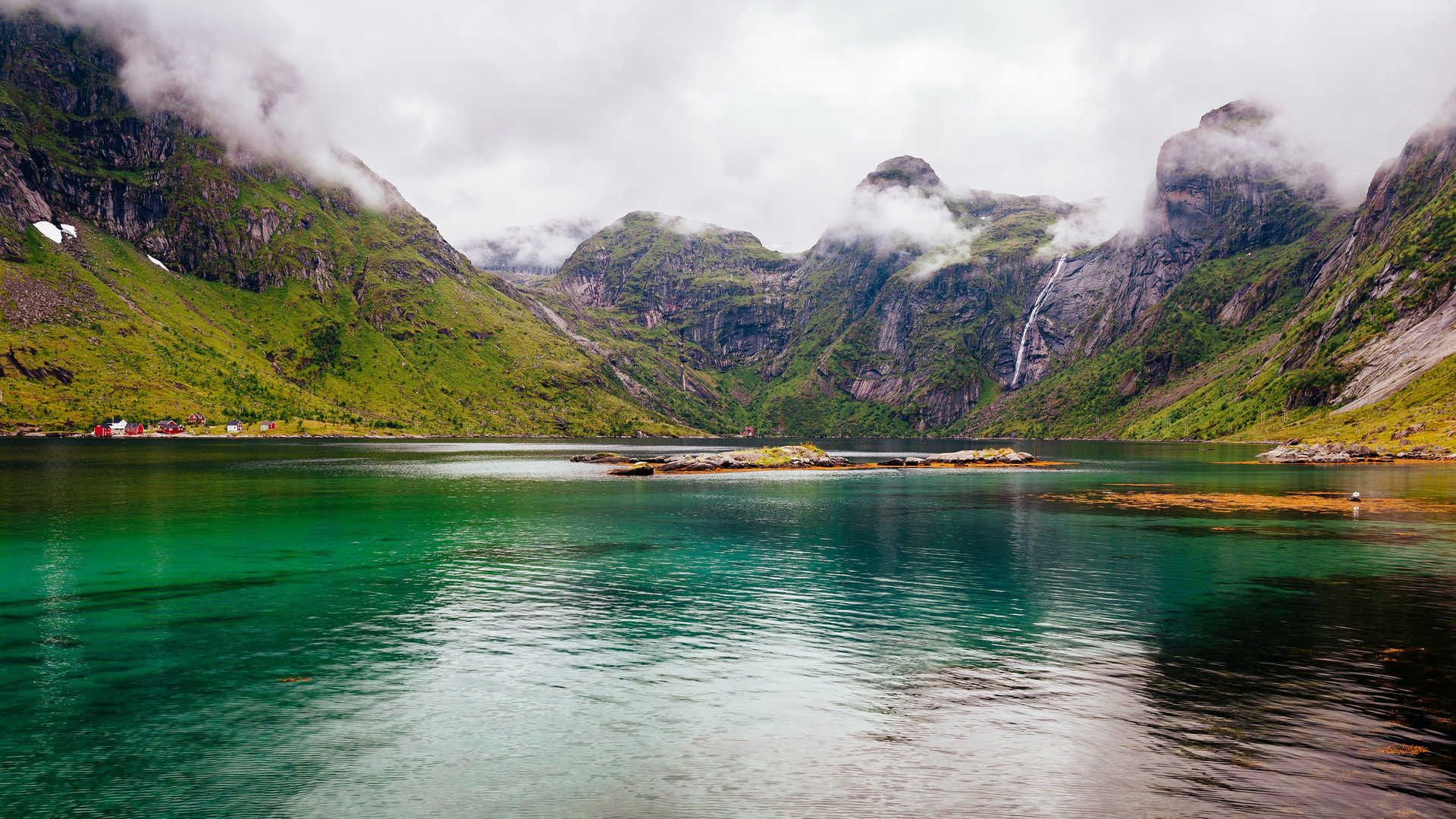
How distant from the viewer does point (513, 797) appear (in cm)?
1789

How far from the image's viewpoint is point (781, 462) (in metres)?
170

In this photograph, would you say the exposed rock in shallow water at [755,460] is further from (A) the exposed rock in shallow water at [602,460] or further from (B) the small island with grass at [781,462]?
(A) the exposed rock in shallow water at [602,460]

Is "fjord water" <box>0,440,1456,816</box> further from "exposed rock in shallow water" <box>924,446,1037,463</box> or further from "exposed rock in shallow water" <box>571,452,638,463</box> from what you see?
"exposed rock in shallow water" <box>924,446,1037,463</box>

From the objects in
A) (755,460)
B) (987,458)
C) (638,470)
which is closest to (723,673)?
(638,470)

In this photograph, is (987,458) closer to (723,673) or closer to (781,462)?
(781,462)

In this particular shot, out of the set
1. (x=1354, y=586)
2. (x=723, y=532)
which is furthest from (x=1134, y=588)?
(x=723, y=532)

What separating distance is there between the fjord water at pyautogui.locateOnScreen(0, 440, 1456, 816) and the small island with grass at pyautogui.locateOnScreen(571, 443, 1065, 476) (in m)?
91.7

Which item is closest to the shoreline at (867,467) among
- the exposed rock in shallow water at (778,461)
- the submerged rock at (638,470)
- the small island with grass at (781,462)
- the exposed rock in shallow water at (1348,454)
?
the small island with grass at (781,462)

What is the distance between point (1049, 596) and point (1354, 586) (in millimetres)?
17714

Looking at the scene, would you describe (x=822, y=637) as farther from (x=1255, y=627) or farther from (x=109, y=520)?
(x=109, y=520)

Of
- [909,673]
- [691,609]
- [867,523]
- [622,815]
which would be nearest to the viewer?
[622,815]

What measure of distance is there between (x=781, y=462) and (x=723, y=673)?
142430mm

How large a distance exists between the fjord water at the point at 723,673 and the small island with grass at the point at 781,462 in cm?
9174

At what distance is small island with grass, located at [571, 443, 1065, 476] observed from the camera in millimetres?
156875
